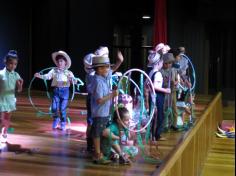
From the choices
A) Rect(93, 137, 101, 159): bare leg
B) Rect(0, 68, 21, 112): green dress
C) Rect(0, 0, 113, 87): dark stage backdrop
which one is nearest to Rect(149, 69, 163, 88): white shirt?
Rect(93, 137, 101, 159): bare leg

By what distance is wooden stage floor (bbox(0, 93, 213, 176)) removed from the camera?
575 cm

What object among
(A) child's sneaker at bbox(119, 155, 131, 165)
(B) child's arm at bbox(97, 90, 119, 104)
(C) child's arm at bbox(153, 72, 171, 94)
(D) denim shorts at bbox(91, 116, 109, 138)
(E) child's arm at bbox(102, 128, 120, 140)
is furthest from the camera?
(C) child's arm at bbox(153, 72, 171, 94)

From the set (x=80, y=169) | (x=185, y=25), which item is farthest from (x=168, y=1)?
(x=80, y=169)

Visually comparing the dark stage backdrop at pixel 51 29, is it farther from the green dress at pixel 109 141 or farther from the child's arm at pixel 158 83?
the green dress at pixel 109 141

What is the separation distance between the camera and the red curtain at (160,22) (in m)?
15.3

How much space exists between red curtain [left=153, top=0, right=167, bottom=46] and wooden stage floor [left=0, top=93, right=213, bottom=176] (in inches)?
249

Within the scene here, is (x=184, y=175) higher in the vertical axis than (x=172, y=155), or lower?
lower

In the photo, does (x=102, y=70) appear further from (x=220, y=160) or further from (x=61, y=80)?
(x=220, y=160)

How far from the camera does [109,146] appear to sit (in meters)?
6.02

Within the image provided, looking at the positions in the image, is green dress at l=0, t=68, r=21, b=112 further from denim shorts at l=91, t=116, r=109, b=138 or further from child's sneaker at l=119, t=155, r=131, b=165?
child's sneaker at l=119, t=155, r=131, b=165

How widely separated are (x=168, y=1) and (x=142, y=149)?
10639mm

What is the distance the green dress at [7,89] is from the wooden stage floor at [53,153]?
624mm

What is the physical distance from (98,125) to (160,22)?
10.4 meters

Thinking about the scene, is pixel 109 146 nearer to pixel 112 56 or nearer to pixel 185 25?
pixel 112 56
